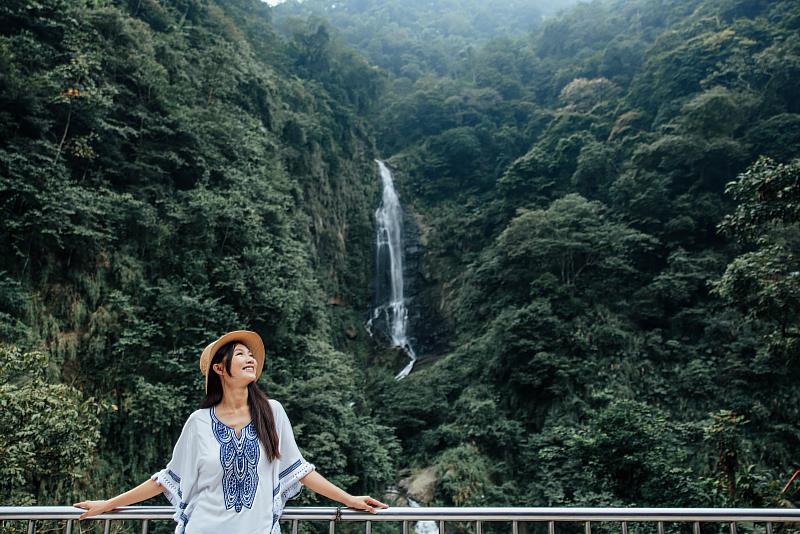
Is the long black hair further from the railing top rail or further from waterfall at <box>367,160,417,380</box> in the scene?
waterfall at <box>367,160,417,380</box>

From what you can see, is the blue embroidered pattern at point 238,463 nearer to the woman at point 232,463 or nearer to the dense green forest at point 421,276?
the woman at point 232,463

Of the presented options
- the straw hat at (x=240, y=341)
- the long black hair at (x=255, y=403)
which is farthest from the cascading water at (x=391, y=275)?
the long black hair at (x=255, y=403)

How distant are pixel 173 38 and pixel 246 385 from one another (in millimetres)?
15018

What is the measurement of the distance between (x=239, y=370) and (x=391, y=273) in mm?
20695

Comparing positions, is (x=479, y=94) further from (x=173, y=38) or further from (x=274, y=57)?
(x=173, y=38)

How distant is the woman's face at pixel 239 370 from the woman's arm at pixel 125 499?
0.47 m

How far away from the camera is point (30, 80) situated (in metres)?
8.63

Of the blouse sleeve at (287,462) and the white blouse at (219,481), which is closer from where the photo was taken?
the white blouse at (219,481)

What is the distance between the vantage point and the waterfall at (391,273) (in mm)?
21031

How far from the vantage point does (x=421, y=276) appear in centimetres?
2256

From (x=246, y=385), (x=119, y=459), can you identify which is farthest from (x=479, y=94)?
(x=246, y=385)

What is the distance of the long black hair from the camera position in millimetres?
1872

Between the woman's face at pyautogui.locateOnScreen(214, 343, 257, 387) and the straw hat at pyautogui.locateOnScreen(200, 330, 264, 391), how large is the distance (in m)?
0.04

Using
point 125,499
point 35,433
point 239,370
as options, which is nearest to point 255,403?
point 239,370
